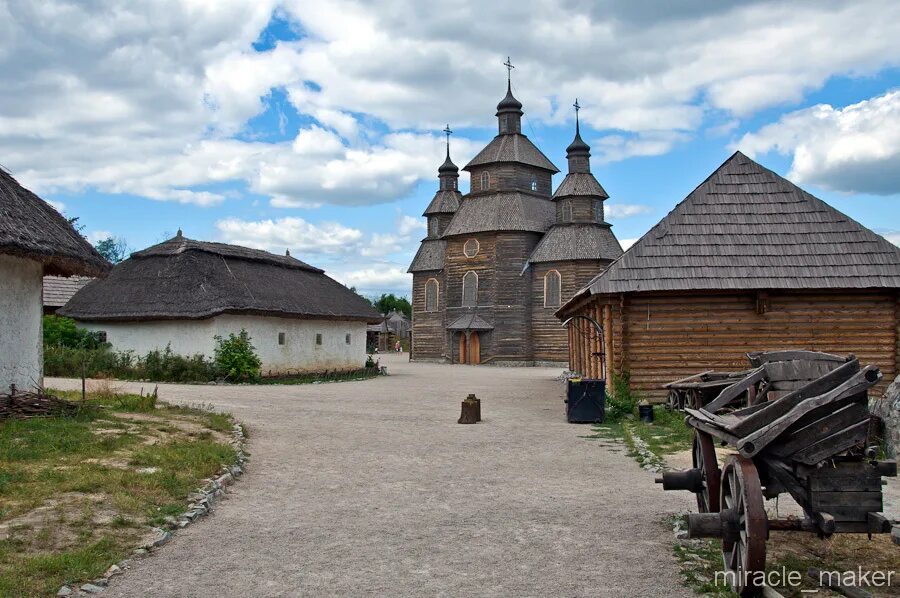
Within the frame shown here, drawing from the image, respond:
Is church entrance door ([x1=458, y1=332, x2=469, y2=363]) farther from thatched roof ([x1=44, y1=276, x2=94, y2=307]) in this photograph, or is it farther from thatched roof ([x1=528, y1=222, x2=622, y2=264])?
thatched roof ([x1=44, y1=276, x2=94, y2=307])

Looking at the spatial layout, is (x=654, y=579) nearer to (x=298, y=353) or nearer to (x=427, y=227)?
(x=298, y=353)

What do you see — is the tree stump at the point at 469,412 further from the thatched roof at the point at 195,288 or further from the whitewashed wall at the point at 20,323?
the thatched roof at the point at 195,288

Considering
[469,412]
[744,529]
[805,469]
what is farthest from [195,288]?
[805,469]

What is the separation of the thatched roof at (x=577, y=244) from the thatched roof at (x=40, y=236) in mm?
34395

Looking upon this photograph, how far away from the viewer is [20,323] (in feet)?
46.0

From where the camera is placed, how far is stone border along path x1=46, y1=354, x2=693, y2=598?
19.3 feet

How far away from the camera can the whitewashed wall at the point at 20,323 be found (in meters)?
13.5

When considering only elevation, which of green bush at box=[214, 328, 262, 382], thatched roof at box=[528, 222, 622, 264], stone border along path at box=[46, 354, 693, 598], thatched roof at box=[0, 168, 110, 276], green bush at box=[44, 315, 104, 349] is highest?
thatched roof at box=[528, 222, 622, 264]

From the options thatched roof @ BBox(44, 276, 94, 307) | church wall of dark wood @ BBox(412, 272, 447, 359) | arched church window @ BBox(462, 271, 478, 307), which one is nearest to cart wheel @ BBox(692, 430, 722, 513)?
thatched roof @ BBox(44, 276, 94, 307)

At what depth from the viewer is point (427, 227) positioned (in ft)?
193

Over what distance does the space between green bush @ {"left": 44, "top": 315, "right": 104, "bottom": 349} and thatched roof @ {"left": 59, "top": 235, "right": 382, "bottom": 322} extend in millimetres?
553

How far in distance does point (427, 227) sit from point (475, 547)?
52.5m

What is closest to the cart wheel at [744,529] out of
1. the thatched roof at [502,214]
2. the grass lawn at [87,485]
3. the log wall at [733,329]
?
the grass lawn at [87,485]

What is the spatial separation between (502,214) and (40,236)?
1514 inches
